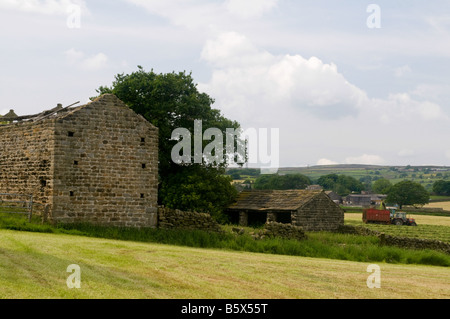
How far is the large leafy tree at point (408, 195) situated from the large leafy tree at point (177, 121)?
A: 7906cm

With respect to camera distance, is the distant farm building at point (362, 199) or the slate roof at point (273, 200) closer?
the slate roof at point (273, 200)

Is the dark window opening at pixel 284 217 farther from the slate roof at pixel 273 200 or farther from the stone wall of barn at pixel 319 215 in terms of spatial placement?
the stone wall of barn at pixel 319 215

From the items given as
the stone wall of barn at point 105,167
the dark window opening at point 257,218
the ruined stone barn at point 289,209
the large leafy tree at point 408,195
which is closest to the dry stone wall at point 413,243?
the ruined stone barn at point 289,209

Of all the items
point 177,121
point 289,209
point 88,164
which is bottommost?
point 289,209

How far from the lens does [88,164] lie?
71.1 ft

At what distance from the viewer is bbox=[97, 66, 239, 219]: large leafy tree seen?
3209 centimetres

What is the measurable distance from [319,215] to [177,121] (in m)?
11.2

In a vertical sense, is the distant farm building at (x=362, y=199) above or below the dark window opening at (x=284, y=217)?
below

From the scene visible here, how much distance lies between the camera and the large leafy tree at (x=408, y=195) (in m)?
104

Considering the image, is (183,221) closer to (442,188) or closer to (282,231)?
(282,231)

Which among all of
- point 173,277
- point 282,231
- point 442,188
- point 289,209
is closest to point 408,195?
point 442,188

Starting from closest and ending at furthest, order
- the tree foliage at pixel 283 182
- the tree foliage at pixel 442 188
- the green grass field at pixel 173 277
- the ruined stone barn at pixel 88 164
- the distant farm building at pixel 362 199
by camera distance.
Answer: the green grass field at pixel 173 277 → the ruined stone barn at pixel 88 164 → the distant farm building at pixel 362 199 → the tree foliage at pixel 283 182 → the tree foliage at pixel 442 188

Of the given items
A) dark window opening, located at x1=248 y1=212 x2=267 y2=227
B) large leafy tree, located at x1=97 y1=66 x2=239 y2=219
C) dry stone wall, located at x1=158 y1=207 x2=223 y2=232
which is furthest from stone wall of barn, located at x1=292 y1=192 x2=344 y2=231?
dry stone wall, located at x1=158 y1=207 x2=223 y2=232

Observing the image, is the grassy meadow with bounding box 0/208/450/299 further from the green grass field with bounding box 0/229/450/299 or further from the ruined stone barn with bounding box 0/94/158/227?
the ruined stone barn with bounding box 0/94/158/227
